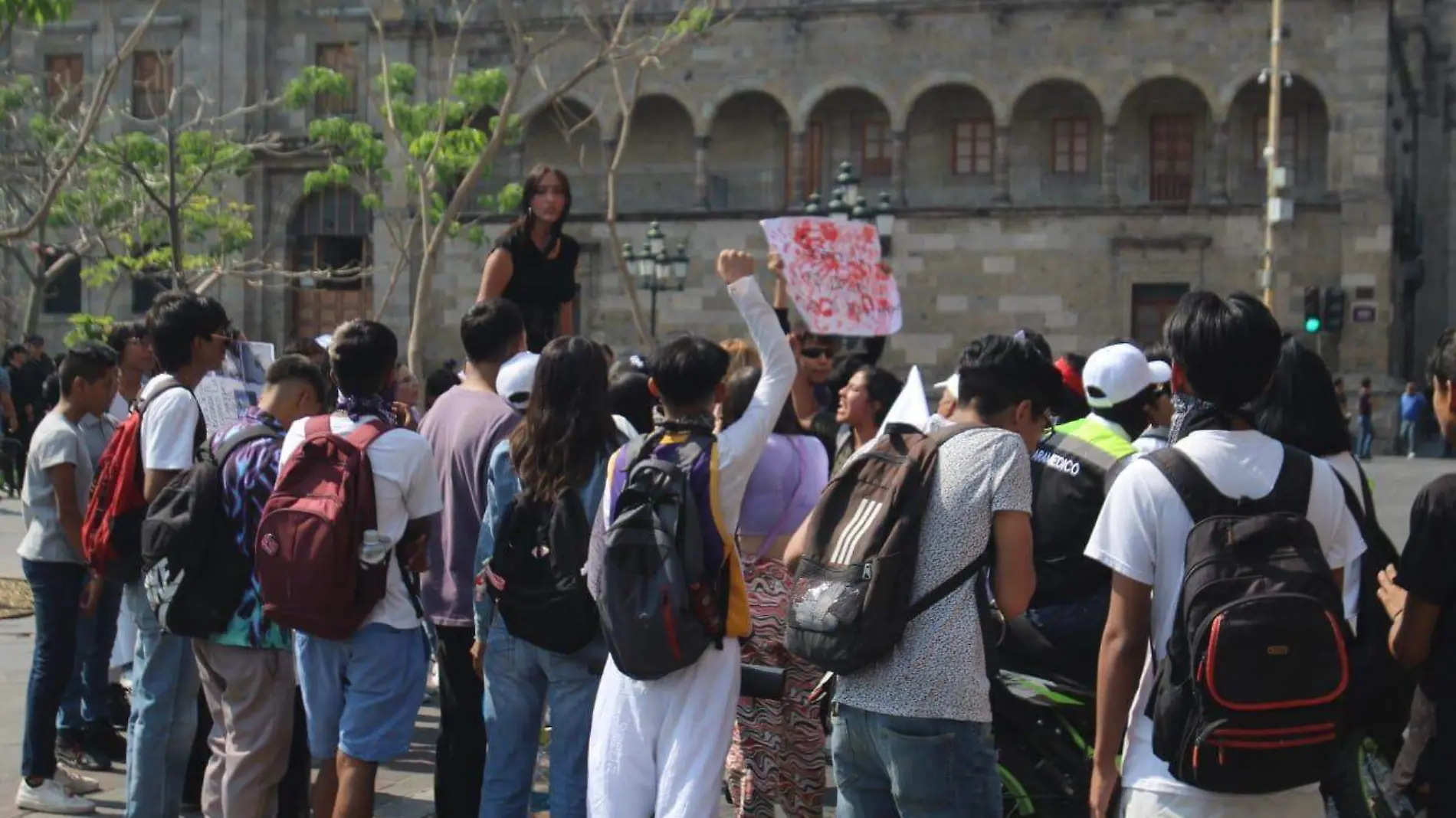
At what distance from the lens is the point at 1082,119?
1363 inches

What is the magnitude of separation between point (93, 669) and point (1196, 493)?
557 cm

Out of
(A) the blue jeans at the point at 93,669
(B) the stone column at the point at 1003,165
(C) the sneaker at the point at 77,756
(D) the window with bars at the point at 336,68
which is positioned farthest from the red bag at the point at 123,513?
(D) the window with bars at the point at 336,68

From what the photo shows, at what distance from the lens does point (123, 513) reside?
6.26m

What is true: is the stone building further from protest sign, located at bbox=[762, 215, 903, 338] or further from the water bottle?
the water bottle

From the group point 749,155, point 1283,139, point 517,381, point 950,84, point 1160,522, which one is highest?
point 950,84

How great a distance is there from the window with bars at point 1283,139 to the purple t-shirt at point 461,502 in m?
29.9

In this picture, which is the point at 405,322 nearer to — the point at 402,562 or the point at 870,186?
the point at 870,186

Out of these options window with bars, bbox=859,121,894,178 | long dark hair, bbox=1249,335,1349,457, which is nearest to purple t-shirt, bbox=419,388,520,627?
long dark hair, bbox=1249,335,1349,457

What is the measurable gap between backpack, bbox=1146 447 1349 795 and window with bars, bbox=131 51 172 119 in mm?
37772

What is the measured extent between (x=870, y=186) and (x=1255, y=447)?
1252 inches

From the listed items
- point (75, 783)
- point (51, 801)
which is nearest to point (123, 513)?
point (51, 801)

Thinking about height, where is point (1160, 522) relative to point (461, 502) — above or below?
above

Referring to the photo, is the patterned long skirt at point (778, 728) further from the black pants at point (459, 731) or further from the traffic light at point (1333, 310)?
the traffic light at point (1333, 310)

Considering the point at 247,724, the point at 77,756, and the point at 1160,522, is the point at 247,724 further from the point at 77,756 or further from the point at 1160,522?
the point at 1160,522
